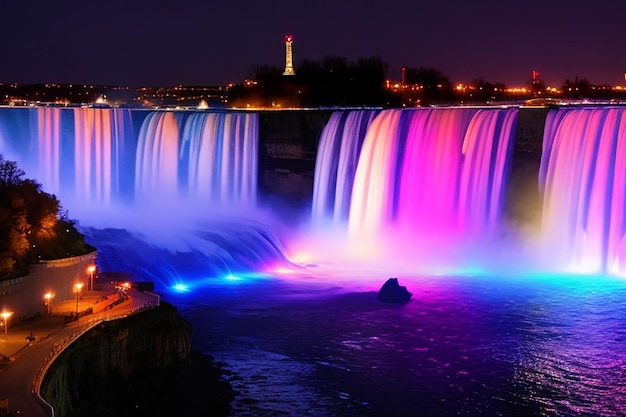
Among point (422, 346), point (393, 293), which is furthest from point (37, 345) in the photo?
point (393, 293)

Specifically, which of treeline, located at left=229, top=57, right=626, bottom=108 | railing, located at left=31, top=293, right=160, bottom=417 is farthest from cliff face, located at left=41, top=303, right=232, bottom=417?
treeline, located at left=229, top=57, right=626, bottom=108

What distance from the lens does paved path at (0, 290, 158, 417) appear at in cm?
1764

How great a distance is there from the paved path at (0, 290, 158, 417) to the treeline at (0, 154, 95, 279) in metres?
1.25

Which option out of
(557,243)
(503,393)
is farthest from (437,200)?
(503,393)

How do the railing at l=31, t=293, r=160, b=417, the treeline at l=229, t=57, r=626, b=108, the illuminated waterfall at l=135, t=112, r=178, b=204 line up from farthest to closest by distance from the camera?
the treeline at l=229, t=57, r=626, b=108 < the illuminated waterfall at l=135, t=112, r=178, b=204 < the railing at l=31, t=293, r=160, b=417

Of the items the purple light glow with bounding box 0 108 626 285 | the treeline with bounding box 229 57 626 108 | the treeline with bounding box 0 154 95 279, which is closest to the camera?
the treeline with bounding box 0 154 95 279

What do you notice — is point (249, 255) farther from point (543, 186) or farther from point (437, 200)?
point (543, 186)

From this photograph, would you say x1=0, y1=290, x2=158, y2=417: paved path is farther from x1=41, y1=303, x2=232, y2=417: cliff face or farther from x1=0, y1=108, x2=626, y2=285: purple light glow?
x1=0, y1=108, x2=626, y2=285: purple light glow

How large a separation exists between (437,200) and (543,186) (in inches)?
184

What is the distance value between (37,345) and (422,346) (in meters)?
10.1

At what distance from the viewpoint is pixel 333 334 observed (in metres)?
27.9

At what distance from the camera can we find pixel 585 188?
3784cm

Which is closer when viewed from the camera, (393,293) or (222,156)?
(393,293)

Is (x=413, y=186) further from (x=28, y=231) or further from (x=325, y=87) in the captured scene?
(x=325, y=87)
